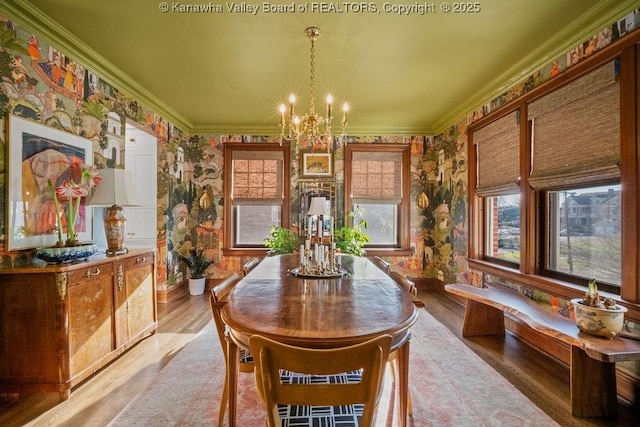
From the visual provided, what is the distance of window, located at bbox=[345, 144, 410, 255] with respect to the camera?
5.14 metres

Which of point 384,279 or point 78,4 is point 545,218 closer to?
point 384,279

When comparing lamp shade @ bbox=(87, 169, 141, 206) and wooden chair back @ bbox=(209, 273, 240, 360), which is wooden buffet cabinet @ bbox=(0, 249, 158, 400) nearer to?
lamp shade @ bbox=(87, 169, 141, 206)

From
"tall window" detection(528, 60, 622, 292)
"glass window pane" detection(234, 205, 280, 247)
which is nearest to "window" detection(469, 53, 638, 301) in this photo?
"tall window" detection(528, 60, 622, 292)

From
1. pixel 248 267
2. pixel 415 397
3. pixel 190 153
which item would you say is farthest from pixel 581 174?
pixel 190 153

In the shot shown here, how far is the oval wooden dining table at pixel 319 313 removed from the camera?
1.22m

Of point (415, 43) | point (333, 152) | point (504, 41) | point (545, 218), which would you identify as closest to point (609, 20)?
point (504, 41)

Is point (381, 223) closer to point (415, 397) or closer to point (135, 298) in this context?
point (415, 397)

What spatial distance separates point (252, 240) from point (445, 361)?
3.50 metres

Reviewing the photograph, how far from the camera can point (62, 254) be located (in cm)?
223

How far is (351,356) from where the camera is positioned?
3.12ft

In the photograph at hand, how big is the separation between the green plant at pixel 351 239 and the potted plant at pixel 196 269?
2.09 metres

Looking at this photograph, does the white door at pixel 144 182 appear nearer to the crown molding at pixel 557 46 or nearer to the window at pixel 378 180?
the window at pixel 378 180

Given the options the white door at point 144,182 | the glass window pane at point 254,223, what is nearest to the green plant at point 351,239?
the glass window pane at point 254,223

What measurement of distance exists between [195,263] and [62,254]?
2.61 meters
